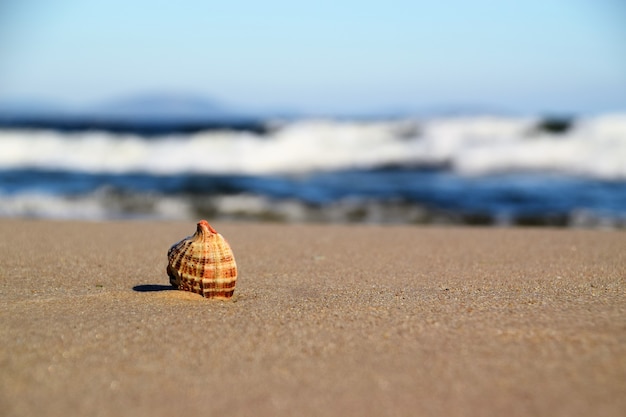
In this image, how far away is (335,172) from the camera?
1609cm

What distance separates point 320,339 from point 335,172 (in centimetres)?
1315

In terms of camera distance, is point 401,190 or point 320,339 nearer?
point 320,339

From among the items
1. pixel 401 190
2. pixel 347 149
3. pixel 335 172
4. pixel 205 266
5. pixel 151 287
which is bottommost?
pixel 151 287

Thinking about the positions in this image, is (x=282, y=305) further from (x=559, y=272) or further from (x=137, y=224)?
(x=137, y=224)

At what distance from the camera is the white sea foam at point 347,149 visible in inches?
647

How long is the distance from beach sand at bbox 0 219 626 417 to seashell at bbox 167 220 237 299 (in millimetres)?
85

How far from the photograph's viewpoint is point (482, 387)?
2.48 meters

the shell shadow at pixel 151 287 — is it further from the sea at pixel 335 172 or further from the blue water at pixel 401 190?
the blue water at pixel 401 190

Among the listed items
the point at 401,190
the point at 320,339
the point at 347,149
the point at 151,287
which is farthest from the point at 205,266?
the point at 347,149

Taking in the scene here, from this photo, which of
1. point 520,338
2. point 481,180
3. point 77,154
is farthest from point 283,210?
point 77,154

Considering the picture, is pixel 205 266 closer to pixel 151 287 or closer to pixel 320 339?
pixel 151 287

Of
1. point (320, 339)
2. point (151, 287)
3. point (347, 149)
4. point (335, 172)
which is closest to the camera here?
point (320, 339)

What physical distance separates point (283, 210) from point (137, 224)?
2766 mm

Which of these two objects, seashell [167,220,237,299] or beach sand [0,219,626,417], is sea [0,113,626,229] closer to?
beach sand [0,219,626,417]
